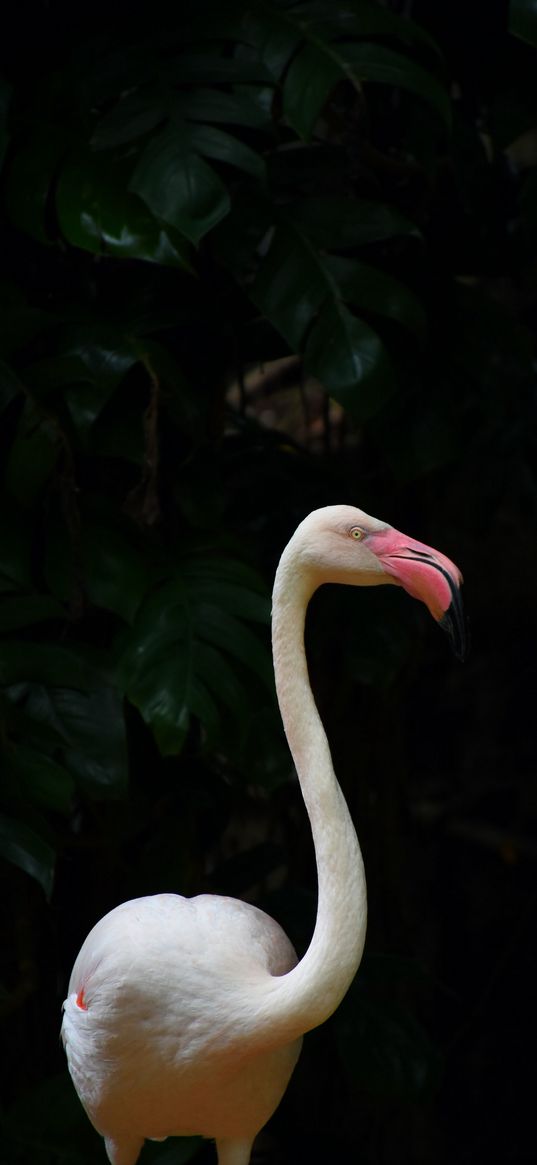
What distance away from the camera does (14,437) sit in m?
2.74

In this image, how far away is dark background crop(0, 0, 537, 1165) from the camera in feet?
8.00

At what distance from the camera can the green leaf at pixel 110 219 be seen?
2414mm

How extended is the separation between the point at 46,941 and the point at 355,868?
124 centimetres

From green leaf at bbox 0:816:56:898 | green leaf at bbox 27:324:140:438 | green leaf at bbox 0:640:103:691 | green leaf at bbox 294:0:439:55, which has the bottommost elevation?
green leaf at bbox 0:816:56:898

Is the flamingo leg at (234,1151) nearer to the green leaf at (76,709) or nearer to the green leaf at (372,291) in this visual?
the green leaf at (76,709)

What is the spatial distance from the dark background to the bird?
0.37 m

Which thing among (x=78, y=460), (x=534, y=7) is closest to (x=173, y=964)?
(x=78, y=460)

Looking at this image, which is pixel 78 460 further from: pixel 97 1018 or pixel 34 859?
pixel 97 1018

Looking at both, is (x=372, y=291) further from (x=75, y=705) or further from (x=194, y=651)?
(x=75, y=705)

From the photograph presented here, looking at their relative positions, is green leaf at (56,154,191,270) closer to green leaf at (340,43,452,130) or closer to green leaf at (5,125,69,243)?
green leaf at (5,125,69,243)

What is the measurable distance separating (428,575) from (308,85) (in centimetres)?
118

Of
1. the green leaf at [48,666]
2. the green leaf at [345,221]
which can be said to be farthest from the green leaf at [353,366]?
the green leaf at [48,666]

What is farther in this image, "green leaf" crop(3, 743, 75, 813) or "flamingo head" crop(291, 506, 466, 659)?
"green leaf" crop(3, 743, 75, 813)

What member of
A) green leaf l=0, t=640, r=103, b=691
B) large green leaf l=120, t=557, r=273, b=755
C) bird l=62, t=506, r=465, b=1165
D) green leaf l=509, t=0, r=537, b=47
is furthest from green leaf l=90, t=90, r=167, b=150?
bird l=62, t=506, r=465, b=1165
